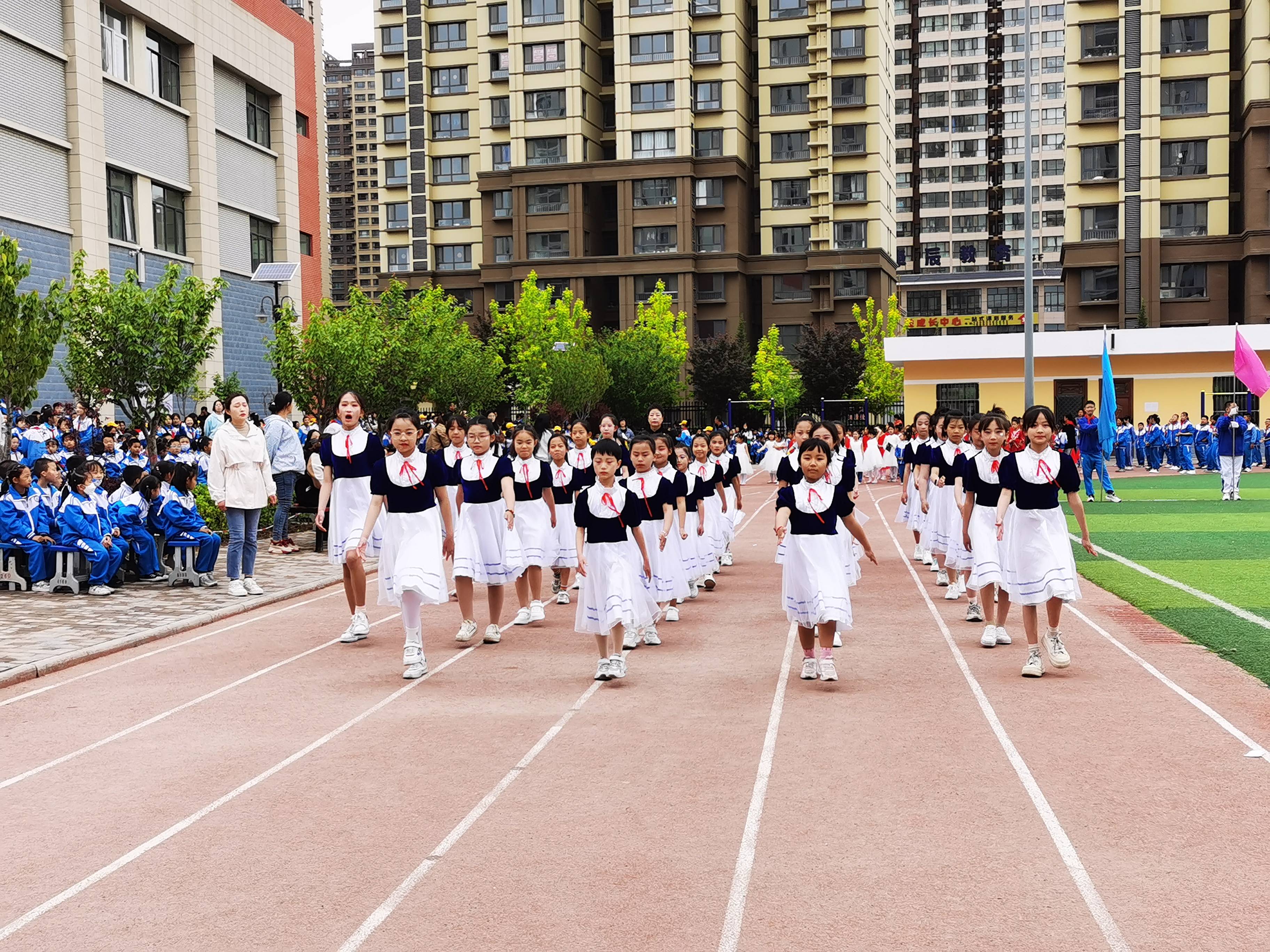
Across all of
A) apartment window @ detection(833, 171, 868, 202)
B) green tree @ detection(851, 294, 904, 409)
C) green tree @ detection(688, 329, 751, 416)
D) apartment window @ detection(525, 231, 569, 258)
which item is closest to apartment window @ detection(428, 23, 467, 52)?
apartment window @ detection(525, 231, 569, 258)

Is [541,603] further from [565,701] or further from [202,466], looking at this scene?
[202,466]

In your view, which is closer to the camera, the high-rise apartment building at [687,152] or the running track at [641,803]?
the running track at [641,803]

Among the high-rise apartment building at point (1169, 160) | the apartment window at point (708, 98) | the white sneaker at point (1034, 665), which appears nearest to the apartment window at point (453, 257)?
the apartment window at point (708, 98)

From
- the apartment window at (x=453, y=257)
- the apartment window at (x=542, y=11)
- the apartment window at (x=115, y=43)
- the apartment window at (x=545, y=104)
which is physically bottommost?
the apartment window at (x=115, y=43)

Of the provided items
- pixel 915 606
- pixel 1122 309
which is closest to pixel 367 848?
pixel 915 606

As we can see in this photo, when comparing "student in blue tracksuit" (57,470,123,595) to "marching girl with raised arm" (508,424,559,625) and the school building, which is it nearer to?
"marching girl with raised arm" (508,424,559,625)

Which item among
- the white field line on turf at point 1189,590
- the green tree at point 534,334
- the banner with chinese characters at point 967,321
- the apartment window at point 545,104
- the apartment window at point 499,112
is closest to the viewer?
the white field line on turf at point 1189,590

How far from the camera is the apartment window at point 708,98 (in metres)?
76.5

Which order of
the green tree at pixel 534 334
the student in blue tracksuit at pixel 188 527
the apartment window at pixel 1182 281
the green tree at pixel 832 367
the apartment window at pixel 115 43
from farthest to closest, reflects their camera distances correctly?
the green tree at pixel 832 367
the apartment window at pixel 1182 281
the green tree at pixel 534 334
the apartment window at pixel 115 43
the student in blue tracksuit at pixel 188 527

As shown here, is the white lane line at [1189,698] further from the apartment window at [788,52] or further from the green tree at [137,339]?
the apartment window at [788,52]

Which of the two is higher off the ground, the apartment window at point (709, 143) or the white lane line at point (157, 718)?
the apartment window at point (709, 143)

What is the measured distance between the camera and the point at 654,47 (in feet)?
248

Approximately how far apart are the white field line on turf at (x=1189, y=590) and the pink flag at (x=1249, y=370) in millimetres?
11604

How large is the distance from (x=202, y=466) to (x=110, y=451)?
1427 millimetres
